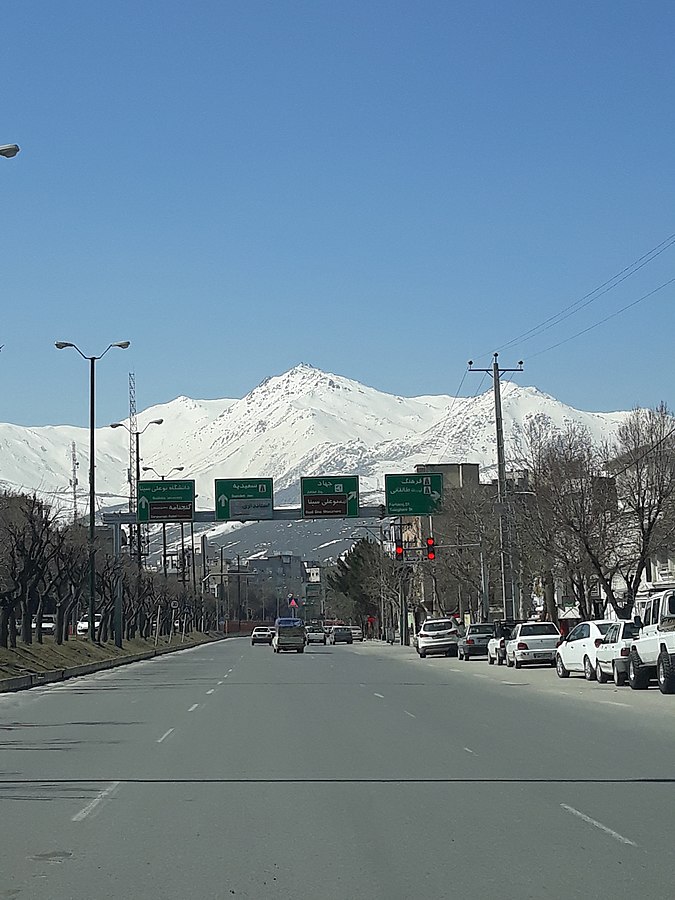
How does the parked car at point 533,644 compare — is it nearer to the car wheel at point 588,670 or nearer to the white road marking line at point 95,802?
the car wheel at point 588,670

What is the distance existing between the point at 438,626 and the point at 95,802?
52840mm

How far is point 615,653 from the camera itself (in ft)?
109

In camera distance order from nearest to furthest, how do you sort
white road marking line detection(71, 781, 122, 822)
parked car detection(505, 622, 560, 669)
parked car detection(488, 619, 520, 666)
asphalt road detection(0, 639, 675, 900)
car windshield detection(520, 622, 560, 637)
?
asphalt road detection(0, 639, 675, 900), white road marking line detection(71, 781, 122, 822), parked car detection(505, 622, 560, 669), car windshield detection(520, 622, 560, 637), parked car detection(488, 619, 520, 666)

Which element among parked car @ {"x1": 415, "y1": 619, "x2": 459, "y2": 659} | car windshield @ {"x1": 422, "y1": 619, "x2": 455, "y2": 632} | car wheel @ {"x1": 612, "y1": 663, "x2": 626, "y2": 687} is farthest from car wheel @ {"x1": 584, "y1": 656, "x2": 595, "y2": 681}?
car windshield @ {"x1": 422, "y1": 619, "x2": 455, "y2": 632}

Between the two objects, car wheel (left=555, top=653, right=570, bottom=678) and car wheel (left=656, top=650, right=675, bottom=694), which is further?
car wheel (left=555, top=653, right=570, bottom=678)

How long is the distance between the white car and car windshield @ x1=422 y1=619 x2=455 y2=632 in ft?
82.0

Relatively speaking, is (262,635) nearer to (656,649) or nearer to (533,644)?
(533,644)

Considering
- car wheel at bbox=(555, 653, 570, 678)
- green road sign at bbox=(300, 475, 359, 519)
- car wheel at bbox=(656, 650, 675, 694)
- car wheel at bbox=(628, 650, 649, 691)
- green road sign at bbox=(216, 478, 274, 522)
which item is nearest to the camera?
car wheel at bbox=(656, 650, 675, 694)

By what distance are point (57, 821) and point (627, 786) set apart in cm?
591

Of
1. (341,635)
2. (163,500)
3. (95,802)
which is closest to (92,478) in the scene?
(163,500)

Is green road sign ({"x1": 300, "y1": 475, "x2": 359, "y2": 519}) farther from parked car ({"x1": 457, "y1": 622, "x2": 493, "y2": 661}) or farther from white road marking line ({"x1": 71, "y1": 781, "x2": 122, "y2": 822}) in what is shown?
white road marking line ({"x1": 71, "y1": 781, "x2": 122, "y2": 822})

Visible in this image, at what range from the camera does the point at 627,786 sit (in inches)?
509

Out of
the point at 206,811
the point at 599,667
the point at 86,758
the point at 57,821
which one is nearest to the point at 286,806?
the point at 206,811

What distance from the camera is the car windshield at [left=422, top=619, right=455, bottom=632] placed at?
6372 centimetres
